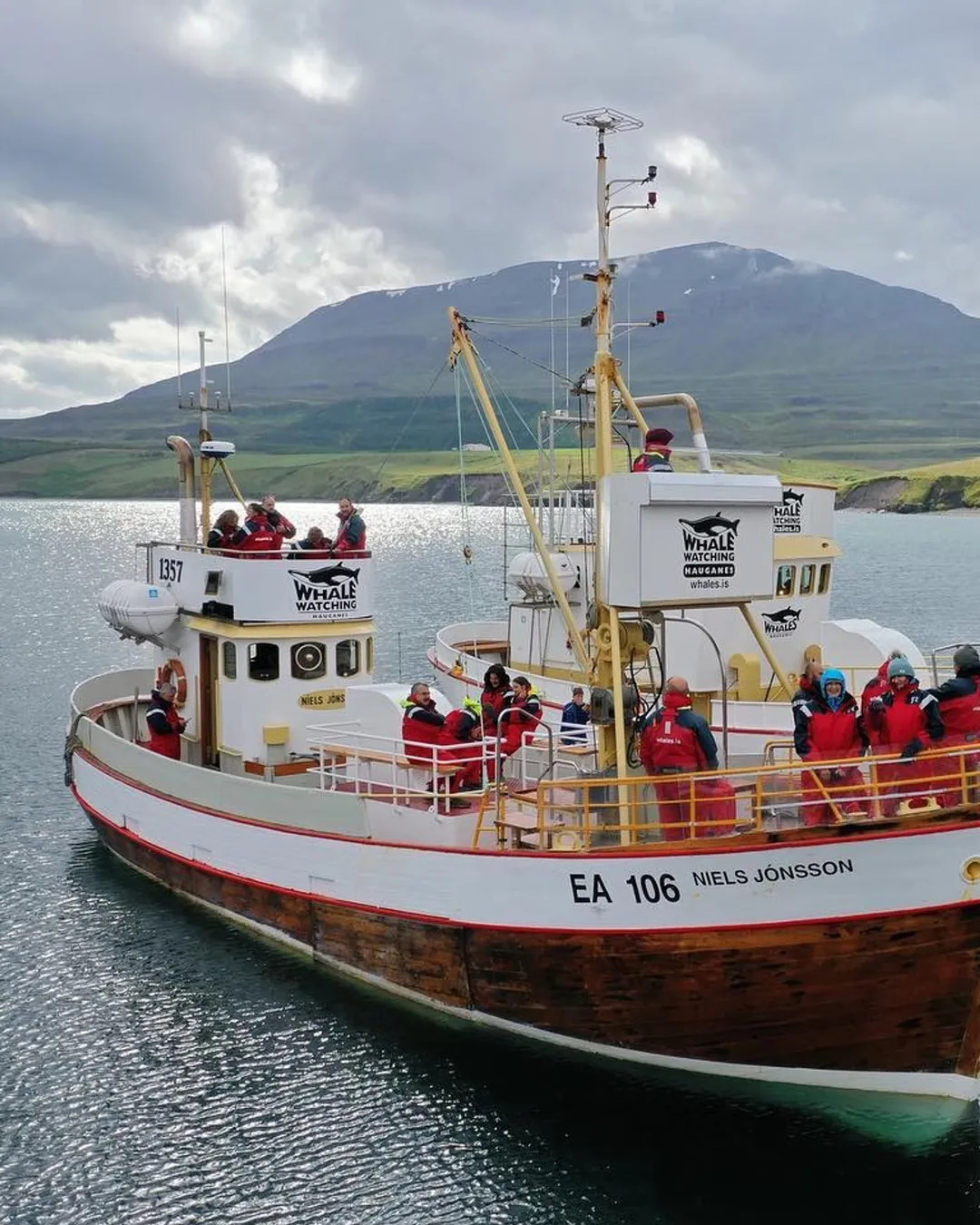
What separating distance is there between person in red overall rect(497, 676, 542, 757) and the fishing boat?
11 cm

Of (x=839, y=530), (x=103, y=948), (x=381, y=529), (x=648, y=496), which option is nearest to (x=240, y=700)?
(x=103, y=948)

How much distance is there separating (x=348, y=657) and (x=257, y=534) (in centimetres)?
250

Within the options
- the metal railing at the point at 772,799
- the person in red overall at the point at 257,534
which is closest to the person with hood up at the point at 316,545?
the person in red overall at the point at 257,534

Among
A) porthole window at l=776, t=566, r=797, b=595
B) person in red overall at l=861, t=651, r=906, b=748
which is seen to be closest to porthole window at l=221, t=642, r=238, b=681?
person in red overall at l=861, t=651, r=906, b=748

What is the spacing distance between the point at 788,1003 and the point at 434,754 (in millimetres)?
4972

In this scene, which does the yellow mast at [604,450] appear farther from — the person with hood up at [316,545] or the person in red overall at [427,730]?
the person with hood up at [316,545]

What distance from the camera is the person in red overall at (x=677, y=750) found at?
12.2 metres

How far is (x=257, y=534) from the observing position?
1859 centimetres

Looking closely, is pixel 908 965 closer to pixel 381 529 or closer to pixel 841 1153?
pixel 841 1153

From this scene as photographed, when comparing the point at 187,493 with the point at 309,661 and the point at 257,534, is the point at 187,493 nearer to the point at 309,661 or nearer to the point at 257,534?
the point at 257,534

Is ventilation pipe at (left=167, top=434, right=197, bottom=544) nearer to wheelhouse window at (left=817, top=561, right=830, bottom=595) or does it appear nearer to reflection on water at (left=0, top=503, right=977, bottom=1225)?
reflection on water at (left=0, top=503, right=977, bottom=1225)

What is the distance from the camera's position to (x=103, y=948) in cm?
1748

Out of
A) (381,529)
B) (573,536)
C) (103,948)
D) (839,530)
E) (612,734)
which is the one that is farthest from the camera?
(381,529)

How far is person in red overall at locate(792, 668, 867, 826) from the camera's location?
11625 mm
